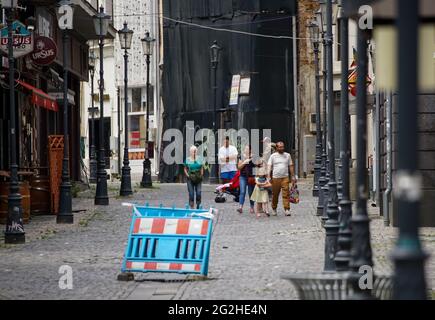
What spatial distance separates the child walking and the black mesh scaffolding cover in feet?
72.4

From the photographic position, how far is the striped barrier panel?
46.1 ft

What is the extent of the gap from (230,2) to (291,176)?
2471 cm

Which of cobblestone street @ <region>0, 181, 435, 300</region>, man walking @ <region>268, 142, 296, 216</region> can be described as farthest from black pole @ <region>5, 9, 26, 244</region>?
man walking @ <region>268, 142, 296, 216</region>

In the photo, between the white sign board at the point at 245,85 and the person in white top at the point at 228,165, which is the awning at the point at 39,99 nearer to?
the person in white top at the point at 228,165

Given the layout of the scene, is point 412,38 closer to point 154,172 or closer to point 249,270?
point 249,270

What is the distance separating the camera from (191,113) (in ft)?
171

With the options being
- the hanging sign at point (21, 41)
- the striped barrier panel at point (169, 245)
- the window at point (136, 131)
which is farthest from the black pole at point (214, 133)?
the striped barrier panel at point (169, 245)

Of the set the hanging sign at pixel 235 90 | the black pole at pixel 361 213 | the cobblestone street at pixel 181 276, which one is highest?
the hanging sign at pixel 235 90

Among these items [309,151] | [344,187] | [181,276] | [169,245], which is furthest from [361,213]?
[309,151]

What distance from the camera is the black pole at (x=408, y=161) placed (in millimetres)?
5359

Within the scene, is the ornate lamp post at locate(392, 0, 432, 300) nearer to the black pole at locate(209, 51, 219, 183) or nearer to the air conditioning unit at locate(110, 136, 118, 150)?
the black pole at locate(209, 51, 219, 183)

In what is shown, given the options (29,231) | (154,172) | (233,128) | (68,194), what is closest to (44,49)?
(68,194)

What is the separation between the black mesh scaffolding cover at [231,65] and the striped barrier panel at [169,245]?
3547 centimetres

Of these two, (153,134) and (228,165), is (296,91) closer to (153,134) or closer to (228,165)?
(153,134)
